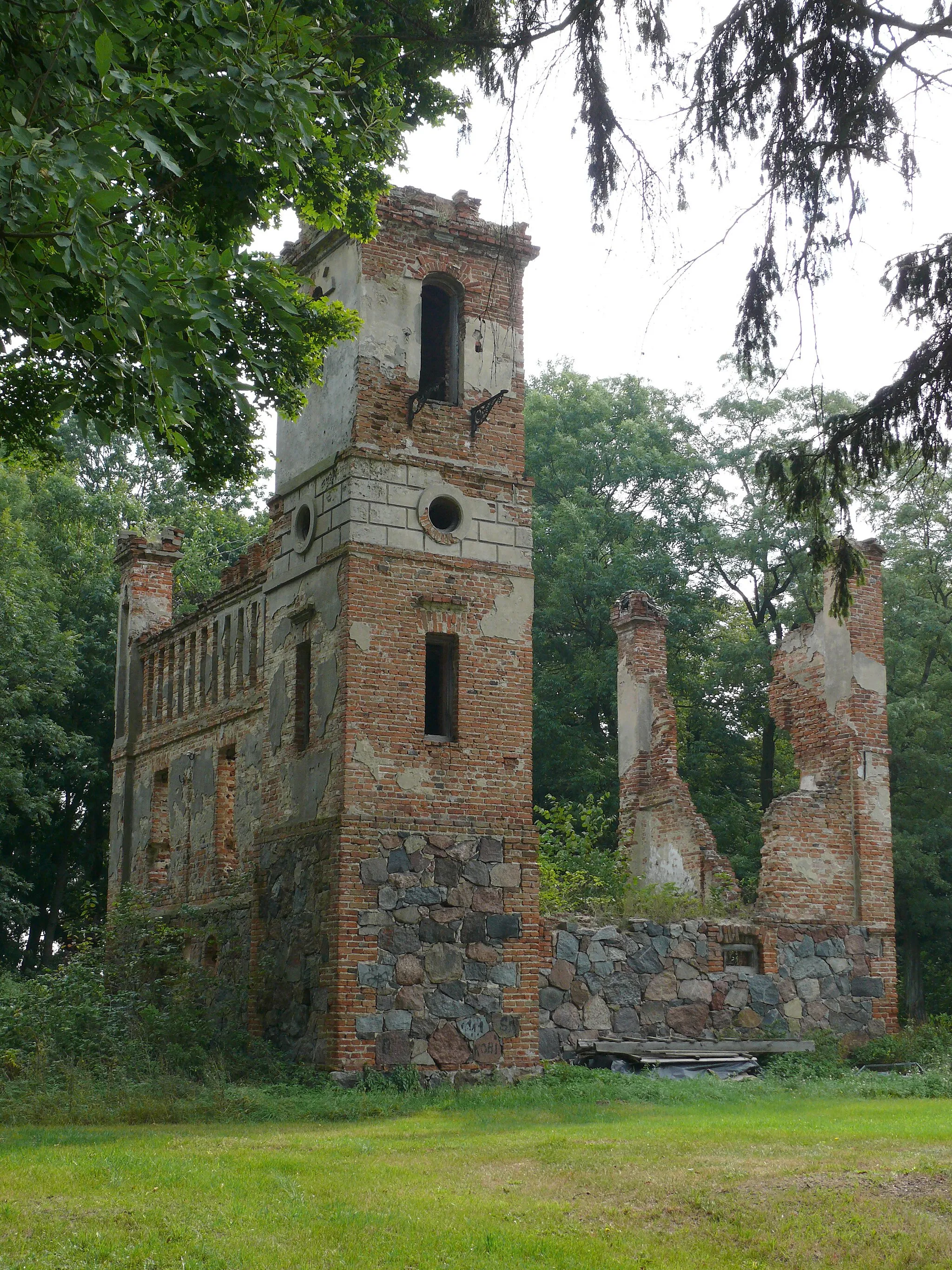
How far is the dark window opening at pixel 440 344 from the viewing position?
686 inches

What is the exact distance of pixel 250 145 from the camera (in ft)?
31.7

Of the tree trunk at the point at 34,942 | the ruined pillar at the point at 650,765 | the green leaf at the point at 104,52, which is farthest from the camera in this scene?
the tree trunk at the point at 34,942

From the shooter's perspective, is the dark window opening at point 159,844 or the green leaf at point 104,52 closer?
the green leaf at point 104,52

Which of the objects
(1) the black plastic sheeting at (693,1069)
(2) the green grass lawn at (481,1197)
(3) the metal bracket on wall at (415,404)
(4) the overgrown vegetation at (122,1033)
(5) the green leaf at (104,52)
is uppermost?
(3) the metal bracket on wall at (415,404)

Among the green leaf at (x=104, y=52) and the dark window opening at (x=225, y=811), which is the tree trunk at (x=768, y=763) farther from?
the green leaf at (x=104, y=52)

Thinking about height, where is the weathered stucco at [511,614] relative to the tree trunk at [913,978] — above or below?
above

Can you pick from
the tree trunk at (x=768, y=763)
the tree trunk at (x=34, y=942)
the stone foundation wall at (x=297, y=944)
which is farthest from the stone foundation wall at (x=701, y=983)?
the tree trunk at (x=34, y=942)

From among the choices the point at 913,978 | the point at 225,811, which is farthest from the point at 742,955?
the point at 913,978

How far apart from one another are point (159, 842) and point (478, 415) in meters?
9.00

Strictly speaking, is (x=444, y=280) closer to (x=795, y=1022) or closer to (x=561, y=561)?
(x=795, y=1022)

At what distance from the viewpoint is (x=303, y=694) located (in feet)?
55.3

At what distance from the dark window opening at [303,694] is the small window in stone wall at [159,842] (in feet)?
20.3

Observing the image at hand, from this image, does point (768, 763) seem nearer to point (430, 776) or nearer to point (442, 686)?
point (442, 686)

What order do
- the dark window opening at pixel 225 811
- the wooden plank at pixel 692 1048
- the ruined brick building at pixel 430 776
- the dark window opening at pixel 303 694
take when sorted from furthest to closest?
the dark window opening at pixel 225 811
the wooden plank at pixel 692 1048
the dark window opening at pixel 303 694
the ruined brick building at pixel 430 776
